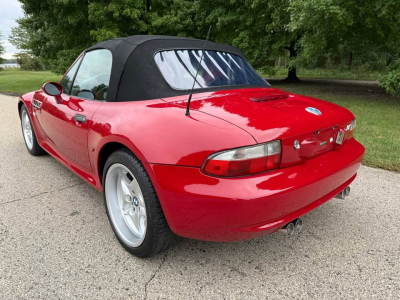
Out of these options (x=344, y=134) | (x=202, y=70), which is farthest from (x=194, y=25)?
(x=344, y=134)

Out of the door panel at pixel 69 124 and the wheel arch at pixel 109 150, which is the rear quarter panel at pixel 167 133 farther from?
the door panel at pixel 69 124

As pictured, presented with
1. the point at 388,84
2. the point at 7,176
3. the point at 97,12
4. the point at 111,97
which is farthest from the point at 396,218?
the point at 97,12

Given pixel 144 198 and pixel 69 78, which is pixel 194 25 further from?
pixel 144 198

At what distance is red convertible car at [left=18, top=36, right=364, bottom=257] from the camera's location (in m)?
1.71

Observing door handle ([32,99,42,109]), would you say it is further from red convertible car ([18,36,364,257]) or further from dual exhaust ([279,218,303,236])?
dual exhaust ([279,218,303,236])

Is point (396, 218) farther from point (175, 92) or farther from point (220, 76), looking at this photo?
point (175, 92)

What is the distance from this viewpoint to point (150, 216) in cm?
194

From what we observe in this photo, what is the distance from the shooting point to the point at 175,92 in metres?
2.31

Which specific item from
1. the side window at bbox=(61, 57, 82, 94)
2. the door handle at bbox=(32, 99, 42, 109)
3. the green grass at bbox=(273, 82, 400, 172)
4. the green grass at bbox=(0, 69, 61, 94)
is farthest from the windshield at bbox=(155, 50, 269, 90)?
the green grass at bbox=(0, 69, 61, 94)

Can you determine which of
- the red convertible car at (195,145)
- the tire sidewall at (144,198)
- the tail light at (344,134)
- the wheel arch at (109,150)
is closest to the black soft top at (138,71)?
the red convertible car at (195,145)

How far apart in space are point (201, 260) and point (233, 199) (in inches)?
31.1

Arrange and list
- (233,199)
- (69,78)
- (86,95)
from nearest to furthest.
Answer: (233,199) < (86,95) < (69,78)

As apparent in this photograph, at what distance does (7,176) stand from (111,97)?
7.45 ft

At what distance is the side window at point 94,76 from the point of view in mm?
2616
